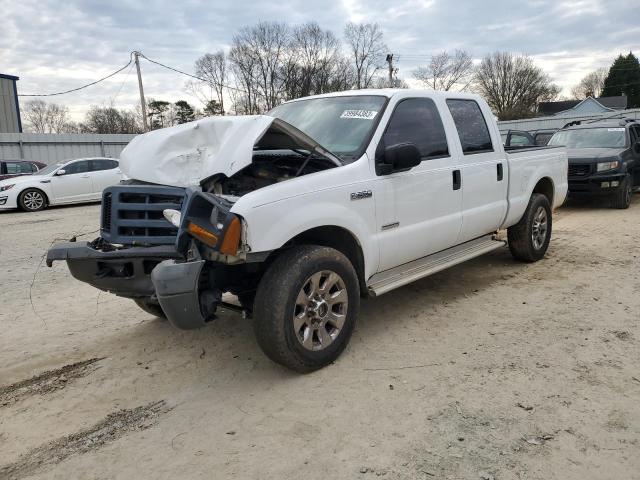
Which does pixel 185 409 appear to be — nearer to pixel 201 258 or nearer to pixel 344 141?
pixel 201 258

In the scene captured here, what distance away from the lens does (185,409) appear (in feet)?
10.6

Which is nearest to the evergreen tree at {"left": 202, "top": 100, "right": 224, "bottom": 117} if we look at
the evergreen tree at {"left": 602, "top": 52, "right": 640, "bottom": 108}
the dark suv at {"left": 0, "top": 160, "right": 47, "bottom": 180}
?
the dark suv at {"left": 0, "top": 160, "right": 47, "bottom": 180}

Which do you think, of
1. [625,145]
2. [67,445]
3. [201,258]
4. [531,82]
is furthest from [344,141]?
[531,82]

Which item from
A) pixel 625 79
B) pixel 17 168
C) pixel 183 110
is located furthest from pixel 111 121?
pixel 625 79

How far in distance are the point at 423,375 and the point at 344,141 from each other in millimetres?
1945

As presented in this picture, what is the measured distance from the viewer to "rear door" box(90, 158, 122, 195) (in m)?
15.0

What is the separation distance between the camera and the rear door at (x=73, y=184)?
1448cm

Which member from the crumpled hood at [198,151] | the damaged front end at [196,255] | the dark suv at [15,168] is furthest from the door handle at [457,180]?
the dark suv at [15,168]

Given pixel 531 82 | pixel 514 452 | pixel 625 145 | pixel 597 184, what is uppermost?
pixel 531 82

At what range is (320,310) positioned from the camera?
351 centimetres

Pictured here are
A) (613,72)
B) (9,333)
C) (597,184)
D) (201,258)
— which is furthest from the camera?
(613,72)

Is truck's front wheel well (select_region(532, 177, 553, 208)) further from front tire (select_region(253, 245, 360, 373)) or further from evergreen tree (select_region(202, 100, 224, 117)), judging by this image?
evergreen tree (select_region(202, 100, 224, 117))

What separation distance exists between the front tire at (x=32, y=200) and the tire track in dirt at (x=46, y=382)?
1199cm

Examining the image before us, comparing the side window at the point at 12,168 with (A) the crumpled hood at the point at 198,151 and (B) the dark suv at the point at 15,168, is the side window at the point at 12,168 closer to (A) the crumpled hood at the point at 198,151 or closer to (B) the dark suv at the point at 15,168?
(B) the dark suv at the point at 15,168
